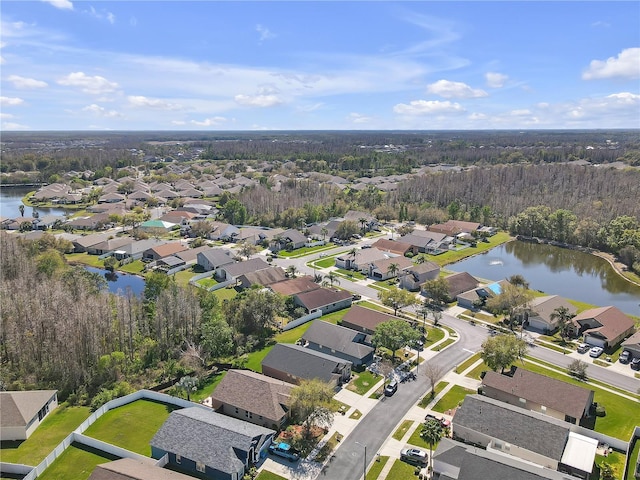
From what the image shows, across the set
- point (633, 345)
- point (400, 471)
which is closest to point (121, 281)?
point (400, 471)

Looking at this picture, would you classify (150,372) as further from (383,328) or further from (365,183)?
(365,183)

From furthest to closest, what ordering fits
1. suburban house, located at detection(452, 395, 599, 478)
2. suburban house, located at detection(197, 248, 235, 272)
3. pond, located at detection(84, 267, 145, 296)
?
suburban house, located at detection(197, 248, 235, 272), pond, located at detection(84, 267, 145, 296), suburban house, located at detection(452, 395, 599, 478)

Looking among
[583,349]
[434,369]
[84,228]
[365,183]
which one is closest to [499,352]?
[434,369]

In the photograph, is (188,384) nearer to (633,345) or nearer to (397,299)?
(397,299)

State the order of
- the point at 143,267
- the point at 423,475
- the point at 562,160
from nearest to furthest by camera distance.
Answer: the point at 423,475 → the point at 143,267 → the point at 562,160

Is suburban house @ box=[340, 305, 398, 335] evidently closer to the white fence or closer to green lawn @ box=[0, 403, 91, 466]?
the white fence

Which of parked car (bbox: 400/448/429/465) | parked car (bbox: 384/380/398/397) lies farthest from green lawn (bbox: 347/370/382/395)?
parked car (bbox: 400/448/429/465)
